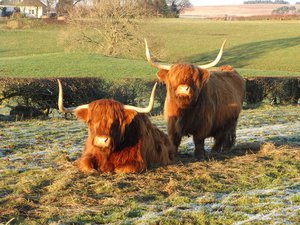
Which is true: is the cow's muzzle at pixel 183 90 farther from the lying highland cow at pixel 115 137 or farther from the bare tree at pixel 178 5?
the bare tree at pixel 178 5

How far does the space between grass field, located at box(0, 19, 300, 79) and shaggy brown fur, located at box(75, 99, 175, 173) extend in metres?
18.2

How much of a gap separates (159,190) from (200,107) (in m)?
2.33

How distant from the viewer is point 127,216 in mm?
4918

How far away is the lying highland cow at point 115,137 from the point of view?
20.6 feet

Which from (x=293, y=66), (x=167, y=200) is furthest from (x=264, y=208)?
(x=293, y=66)

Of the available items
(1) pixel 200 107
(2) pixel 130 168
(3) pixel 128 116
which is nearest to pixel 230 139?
(1) pixel 200 107

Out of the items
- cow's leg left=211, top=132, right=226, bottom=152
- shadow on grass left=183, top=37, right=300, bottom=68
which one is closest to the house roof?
shadow on grass left=183, top=37, right=300, bottom=68

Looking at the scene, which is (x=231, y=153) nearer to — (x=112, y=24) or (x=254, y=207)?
(x=254, y=207)

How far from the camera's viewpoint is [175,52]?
4947cm

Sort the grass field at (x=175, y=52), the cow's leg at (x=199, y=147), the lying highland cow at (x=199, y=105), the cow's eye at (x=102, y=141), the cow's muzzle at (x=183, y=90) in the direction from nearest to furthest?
the cow's eye at (x=102, y=141) < the cow's muzzle at (x=183, y=90) < the lying highland cow at (x=199, y=105) < the cow's leg at (x=199, y=147) < the grass field at (x=175, y=52)

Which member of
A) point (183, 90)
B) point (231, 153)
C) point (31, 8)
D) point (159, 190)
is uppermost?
point (183, 90)

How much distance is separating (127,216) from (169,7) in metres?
79.7

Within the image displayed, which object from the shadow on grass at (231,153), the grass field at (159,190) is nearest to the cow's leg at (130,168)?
the grass field at (159,190)

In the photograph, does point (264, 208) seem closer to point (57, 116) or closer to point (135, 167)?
point (135, 167)
